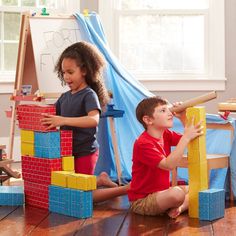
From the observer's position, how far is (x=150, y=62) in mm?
5328

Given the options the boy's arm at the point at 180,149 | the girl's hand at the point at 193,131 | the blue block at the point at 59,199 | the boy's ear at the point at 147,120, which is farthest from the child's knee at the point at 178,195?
the blue block at the point at 59,199

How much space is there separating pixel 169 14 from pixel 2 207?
8.94ft

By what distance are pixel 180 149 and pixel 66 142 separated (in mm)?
606

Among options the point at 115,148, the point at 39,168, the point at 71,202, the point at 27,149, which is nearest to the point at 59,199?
the point at 71,202

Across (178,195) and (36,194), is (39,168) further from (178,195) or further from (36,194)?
(178,195)

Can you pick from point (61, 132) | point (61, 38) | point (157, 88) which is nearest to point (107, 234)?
point (61, 132)

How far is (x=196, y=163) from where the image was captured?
2.79 meters

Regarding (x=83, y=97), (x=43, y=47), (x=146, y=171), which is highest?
(x=43, y=47)

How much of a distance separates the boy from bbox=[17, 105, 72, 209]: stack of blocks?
38cm

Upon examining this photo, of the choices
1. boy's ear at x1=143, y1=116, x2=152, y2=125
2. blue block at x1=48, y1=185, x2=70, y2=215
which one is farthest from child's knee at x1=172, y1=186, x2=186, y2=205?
blue block at x1=48, y1=185, x2=70, y2=215

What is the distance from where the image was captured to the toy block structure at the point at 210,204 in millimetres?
2748

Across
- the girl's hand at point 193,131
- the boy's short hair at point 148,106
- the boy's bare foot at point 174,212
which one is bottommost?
the boy's bare foot at point 174,212

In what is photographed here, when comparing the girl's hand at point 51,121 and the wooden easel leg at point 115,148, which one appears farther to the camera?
the wooden easel leg at point 115,148

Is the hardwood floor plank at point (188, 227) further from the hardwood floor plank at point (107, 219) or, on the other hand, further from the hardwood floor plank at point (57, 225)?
the hardwood floor plank at point (57, 225)
